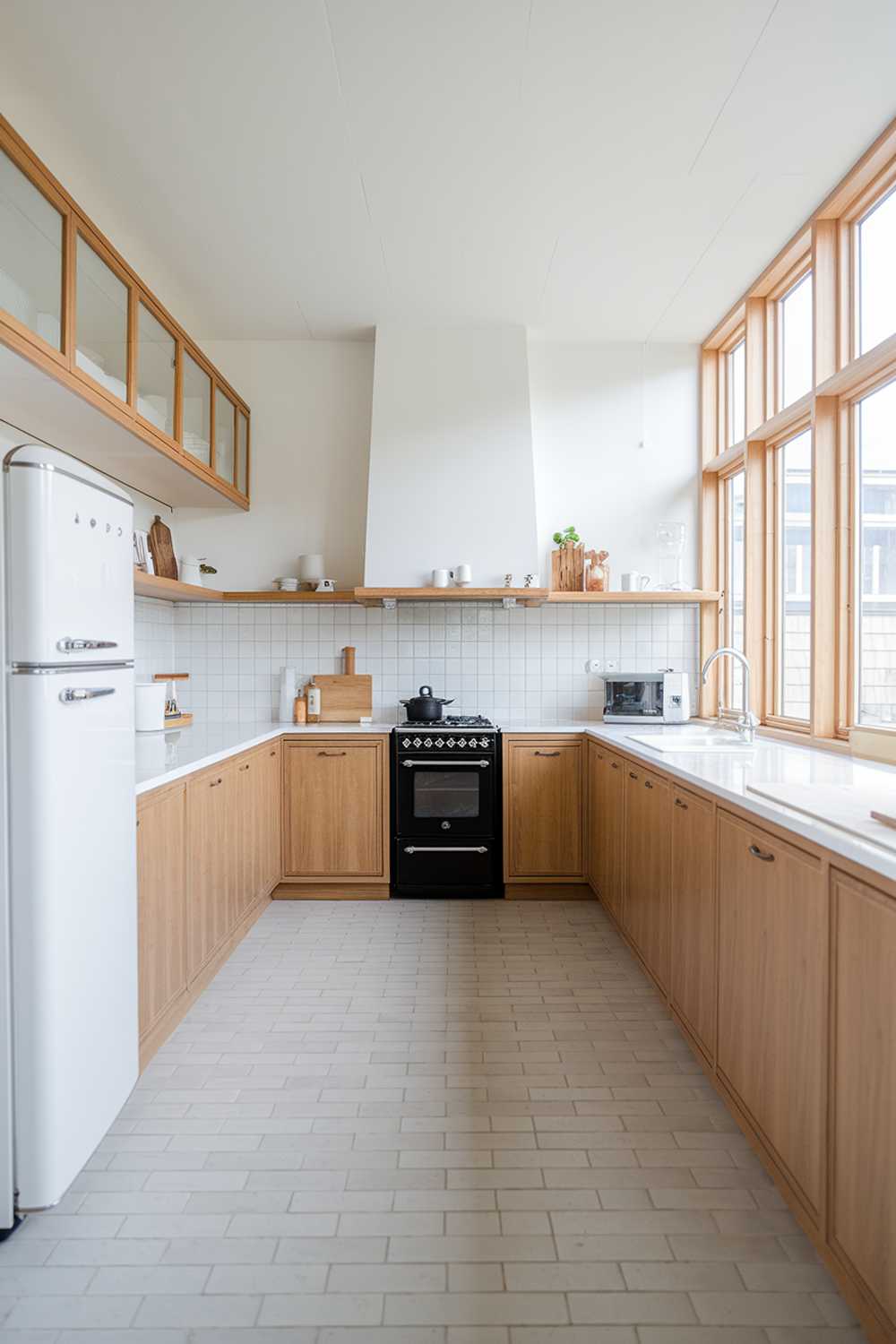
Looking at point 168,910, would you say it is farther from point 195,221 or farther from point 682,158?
point 682,158

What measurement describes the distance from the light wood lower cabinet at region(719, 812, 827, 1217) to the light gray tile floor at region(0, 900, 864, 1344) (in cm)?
18

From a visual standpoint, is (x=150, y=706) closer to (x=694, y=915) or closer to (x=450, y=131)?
(x=694, y=915)

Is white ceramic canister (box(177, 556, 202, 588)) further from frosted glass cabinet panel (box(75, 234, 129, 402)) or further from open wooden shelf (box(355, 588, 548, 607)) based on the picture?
frosted glass cabinet panel (box(75, 234, 129, 402))

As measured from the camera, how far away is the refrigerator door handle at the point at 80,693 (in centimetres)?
152

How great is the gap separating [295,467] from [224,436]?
1.66ft

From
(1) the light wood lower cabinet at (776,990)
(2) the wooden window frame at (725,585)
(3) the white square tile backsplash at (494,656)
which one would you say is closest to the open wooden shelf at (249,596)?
(3) the white square tile backsplash at (494,656)

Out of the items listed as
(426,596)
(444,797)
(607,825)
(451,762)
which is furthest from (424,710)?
(607,825)

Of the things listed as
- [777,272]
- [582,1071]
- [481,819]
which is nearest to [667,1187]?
[582,1071]

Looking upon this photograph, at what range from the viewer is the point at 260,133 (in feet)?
8.05

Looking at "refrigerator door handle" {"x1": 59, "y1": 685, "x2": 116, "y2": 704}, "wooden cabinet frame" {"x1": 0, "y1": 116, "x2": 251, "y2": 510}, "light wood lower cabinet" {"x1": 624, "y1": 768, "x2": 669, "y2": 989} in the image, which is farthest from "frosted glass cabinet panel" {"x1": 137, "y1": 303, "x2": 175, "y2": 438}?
"light wood lower cabinet" {"x1": 624, "y1": 768, "x2": 669, "y2": 989}

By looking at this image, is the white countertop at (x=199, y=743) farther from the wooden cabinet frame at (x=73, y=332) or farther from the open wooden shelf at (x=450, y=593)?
the wooden cabinet frame at (x=73, y=332)

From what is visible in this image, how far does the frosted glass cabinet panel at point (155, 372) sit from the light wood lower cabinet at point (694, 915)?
2319 millimetres

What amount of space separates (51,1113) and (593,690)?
3.23 meters

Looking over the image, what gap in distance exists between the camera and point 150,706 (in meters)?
3.26
